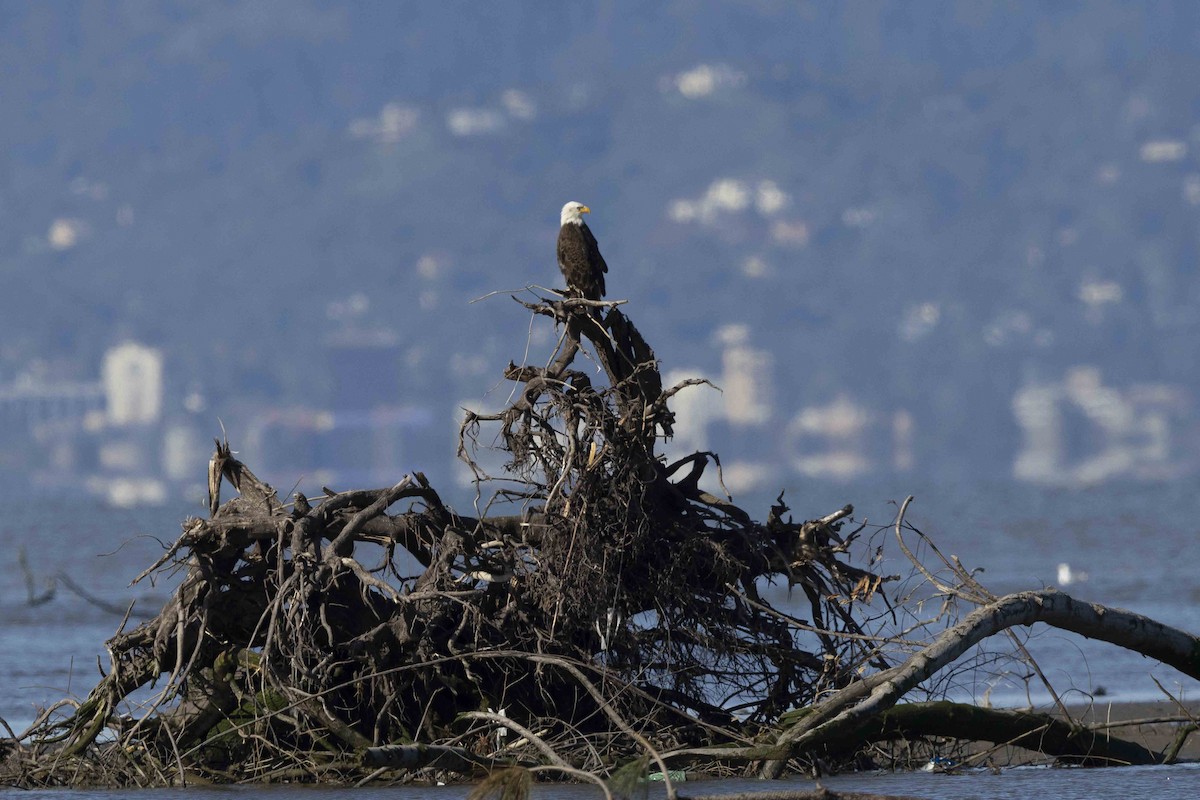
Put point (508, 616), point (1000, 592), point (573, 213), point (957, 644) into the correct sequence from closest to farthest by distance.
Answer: point (957, 644)
point (508, 616)
point (573, 213)
point (1000, 592)

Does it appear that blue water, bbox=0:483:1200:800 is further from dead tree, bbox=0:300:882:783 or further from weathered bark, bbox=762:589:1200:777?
weathered bark, bbox=762:589:1200:777

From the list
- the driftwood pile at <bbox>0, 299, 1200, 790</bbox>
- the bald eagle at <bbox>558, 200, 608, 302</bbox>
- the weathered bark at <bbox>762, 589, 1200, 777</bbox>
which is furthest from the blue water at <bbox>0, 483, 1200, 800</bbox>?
the bald eagle at <bbox>558, 200, 608, 302</bbox>

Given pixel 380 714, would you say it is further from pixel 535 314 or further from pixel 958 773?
pixel 958 773

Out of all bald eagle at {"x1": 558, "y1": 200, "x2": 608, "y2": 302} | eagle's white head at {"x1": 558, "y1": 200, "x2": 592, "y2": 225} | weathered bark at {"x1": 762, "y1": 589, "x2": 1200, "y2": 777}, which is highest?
eagle's white head at {"x1": 558, "y1": 200, "x2": 592, "y2": 225}

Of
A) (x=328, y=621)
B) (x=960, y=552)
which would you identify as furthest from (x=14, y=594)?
(x=328, y=621)

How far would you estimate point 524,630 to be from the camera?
9617 mm

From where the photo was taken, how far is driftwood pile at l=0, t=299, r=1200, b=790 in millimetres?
9414

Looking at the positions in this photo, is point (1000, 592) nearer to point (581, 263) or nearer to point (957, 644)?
point (581, 263)

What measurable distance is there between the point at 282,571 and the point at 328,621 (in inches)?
13.1

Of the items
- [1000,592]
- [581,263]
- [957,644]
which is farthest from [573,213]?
[1000,592]

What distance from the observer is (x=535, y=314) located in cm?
978

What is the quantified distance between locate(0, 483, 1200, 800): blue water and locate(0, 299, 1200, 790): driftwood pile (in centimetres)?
27

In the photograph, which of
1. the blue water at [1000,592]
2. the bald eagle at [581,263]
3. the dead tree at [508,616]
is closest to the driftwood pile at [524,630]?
the dead tree at [508,616]

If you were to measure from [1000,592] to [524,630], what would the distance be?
2099 centimetres
